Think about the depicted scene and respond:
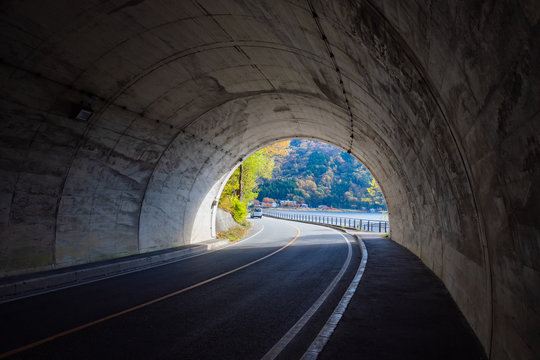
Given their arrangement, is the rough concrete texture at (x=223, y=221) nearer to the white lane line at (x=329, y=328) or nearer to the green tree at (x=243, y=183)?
the green tree at (x=243, y=183)

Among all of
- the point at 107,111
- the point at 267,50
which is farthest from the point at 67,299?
the point at 267,50

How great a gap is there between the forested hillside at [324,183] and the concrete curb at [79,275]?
10980 cm

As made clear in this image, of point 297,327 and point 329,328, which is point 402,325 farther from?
point 297,327

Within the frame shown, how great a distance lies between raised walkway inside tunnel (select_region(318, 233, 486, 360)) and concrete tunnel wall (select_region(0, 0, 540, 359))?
0.33 m

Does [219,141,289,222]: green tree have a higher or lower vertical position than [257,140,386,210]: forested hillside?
lower

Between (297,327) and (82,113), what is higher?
(82,113)

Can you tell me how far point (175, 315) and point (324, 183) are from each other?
13897 centimetres

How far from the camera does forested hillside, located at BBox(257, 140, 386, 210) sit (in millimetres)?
129750

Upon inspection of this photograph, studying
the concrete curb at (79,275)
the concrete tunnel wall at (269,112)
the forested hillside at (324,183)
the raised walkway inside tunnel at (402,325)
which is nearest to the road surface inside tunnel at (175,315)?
the raised walkway inside tunnel at (402,325)

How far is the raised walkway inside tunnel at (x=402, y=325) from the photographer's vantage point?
4430 millimetres

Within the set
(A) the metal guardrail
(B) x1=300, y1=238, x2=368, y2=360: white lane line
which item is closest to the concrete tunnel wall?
(B) x1=300, y1=238, x2=368, y2=360: white lane line

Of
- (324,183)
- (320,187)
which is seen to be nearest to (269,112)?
(320,187)

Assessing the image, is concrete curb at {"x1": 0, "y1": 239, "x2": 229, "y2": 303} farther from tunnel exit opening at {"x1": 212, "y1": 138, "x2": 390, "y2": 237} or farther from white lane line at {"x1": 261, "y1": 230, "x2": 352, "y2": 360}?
tunnel exit opening at {"x1": 212, "y1": 138, "x2": 390, "y2": 237}

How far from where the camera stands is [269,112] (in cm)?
1447
